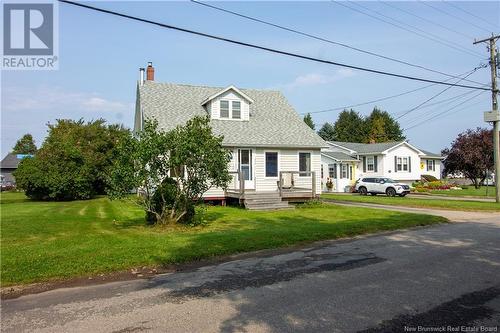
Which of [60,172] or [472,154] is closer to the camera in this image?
[60,172]

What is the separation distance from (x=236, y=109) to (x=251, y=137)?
2.62 meters

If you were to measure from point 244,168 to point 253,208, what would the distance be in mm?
3945

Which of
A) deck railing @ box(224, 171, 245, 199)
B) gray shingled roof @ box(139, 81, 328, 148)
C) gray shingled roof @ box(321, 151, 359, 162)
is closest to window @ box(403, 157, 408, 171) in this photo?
gray shingled roof @ box(321, 151, 359, 162)

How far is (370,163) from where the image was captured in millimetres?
44156

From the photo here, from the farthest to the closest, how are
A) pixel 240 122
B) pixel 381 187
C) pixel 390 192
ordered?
1. pixel 381 187
2. pixel 390 192
3. pixel 240 122

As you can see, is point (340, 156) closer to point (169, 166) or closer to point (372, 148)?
point (372, 148)

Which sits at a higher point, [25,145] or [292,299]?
[25,145]

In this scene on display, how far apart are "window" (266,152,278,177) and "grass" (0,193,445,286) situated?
19.7 feet

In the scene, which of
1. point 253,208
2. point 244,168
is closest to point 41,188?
point 244,168

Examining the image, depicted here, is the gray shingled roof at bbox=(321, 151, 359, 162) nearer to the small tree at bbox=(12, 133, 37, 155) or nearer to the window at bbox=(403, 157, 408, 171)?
the window at bbox=(403, 157, 408, 171)

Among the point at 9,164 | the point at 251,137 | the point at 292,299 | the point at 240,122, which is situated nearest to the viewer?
the point at 292,299

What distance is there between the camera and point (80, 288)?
6.97m

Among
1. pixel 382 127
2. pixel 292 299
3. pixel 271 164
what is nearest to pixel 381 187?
pixel 271 164

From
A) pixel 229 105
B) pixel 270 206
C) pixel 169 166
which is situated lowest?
pixel 270 206
